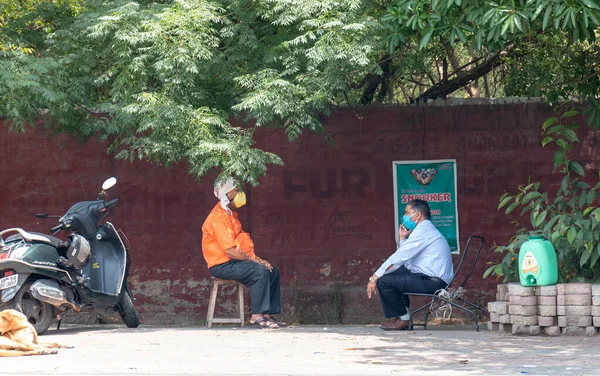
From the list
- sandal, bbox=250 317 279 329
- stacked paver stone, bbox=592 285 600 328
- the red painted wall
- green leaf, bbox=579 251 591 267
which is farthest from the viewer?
the red painted wall

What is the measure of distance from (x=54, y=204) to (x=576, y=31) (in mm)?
6410

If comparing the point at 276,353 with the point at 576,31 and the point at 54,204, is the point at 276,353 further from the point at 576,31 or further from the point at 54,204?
the point at 54,204

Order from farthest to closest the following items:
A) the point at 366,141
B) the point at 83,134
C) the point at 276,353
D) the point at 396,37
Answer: the point at 366,141 → the point at 83,134 → the point at 396,37 → the point at 276,353

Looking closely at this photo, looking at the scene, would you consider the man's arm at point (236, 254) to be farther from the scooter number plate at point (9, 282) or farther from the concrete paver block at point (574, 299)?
the concrete paver block at point (574, 299)

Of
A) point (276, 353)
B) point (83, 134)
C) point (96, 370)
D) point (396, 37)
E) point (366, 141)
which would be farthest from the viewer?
point (366, 141)

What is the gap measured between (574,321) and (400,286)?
5.78 ft

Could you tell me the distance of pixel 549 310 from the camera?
855cm

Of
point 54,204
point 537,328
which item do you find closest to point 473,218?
point 537,328

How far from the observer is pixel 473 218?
10828mm

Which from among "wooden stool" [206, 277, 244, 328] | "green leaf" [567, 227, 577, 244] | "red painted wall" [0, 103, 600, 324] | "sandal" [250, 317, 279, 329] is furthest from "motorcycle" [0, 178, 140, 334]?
"green leaf" [567, 227, 577, 244]

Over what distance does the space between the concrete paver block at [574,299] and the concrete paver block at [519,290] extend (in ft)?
0.81

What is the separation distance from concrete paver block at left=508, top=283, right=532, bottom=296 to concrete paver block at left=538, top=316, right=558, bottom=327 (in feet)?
0.82

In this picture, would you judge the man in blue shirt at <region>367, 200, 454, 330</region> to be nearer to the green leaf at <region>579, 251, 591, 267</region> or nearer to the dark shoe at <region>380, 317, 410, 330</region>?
the dark shoe at <region>380, 317, 410, 330</region>

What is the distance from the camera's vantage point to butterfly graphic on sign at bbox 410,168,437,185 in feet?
35.6
